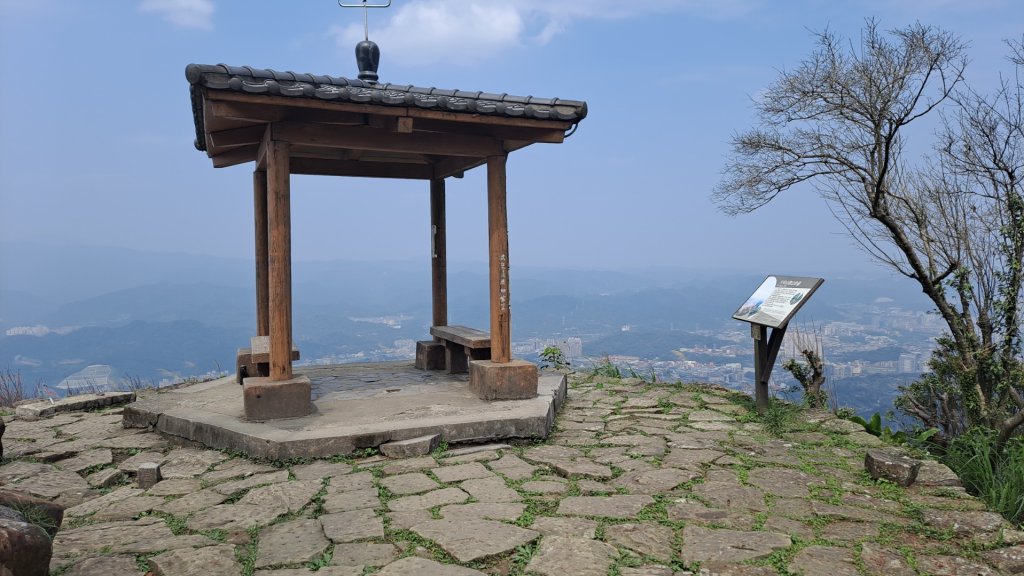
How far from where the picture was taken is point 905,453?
16.8 feet

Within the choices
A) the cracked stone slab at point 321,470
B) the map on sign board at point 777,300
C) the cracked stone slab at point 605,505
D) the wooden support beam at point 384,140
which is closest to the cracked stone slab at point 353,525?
the cracked stone slab at point 321,470

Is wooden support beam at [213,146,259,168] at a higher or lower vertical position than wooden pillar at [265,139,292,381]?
higher

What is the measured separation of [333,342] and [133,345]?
3632cm

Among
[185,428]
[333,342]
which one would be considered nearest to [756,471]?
[185,428]

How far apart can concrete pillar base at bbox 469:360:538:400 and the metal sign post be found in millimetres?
2206

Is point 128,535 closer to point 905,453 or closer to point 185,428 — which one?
point 185,428

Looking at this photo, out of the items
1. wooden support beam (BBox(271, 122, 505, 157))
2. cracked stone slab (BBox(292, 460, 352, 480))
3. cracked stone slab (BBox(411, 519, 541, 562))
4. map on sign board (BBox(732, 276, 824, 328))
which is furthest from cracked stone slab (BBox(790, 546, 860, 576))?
wooden support beam (BBox(271, 122, 505, 157))

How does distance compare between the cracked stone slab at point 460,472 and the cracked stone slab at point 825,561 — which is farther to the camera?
the cracked stone slab at point 460,472

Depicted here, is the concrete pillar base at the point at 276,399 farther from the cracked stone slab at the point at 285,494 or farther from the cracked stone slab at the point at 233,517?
the cracked stone slab at the point at 233,517

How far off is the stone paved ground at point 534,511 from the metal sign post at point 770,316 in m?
0.84

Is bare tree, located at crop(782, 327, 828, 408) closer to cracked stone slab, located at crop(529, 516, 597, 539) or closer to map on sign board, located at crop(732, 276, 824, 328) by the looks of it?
map on sign board, located at crop(732, 276, 824, 328)

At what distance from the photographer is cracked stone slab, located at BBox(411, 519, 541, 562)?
10.8ft

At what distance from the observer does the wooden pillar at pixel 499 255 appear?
6566mm

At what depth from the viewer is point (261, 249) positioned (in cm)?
812
